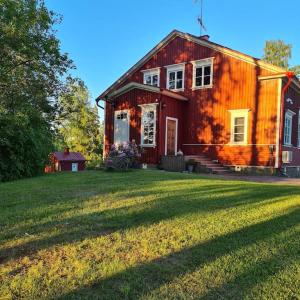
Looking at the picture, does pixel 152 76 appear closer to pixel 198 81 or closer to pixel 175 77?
pixel 175 77

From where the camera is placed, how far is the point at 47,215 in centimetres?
502

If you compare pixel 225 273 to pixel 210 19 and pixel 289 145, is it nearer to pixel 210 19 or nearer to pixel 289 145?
pixel 289 145

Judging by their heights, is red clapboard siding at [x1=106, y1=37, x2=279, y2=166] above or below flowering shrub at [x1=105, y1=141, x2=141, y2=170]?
above

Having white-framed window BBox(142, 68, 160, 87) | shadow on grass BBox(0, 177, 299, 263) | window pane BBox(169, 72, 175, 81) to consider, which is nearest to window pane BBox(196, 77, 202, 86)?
window pane BBox(169, 72, 175, 81)

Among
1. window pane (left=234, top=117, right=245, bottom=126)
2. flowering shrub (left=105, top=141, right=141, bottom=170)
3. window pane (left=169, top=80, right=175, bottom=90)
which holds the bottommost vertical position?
flowering shrub (left=105, top=141, right=141, bottom=170)

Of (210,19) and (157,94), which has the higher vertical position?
(210,19)

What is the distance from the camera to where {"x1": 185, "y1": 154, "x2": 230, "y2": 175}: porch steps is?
14864 millimetres

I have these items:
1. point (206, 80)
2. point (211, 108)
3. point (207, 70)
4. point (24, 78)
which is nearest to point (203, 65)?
point (207, 70)

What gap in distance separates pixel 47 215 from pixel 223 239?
264 cm

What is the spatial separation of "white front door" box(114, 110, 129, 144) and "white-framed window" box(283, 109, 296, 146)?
7.74 m

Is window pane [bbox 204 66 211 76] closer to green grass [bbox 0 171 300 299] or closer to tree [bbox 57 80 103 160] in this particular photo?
green grass [bbox 0 171 300 299]

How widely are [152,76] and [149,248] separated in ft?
53.5

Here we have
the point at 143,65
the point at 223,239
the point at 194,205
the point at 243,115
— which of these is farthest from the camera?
the point at 143,65

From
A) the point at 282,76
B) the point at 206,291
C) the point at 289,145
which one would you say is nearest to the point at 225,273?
the point at 206,291
